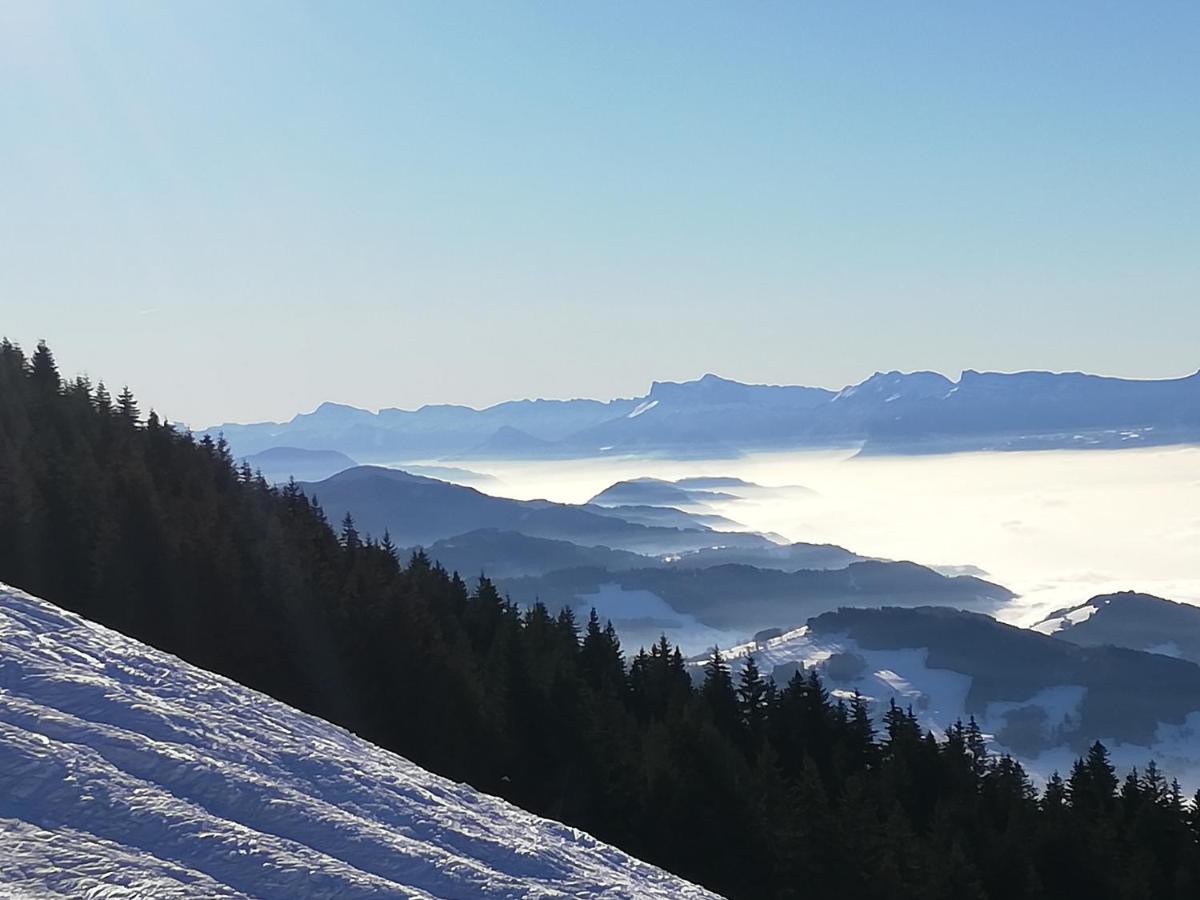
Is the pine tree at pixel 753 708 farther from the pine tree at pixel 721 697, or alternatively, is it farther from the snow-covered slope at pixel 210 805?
the snow-covered slope at pixel 210 805

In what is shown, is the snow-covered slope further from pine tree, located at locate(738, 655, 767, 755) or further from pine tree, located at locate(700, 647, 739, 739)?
pine tree, located at locate(738, 655, 767, 755)

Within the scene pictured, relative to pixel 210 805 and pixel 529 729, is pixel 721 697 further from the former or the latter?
pixel 210 805

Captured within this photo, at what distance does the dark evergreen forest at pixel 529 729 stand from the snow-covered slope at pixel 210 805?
16.9 meters

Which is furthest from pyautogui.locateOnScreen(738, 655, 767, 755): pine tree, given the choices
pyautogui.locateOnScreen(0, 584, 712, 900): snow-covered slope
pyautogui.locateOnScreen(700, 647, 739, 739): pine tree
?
pyautogui.locateOnScreen(0, 584, 712, 900): snow-covered slope

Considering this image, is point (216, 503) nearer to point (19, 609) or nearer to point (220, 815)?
point (19, 609)

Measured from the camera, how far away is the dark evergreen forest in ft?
105

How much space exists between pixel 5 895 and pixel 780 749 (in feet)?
152

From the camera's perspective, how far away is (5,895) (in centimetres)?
831

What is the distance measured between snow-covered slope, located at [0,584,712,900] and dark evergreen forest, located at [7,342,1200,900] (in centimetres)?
1690

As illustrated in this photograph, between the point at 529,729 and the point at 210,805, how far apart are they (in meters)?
28.4

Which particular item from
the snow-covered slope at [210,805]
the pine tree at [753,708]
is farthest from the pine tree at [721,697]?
the snow-covered slope at [210,805]

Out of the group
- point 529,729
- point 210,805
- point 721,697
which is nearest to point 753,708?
point 721,697

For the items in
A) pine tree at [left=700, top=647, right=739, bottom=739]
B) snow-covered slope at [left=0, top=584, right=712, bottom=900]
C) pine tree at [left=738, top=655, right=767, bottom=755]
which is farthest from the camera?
pine tree at [left=700, top=647, right=739, bottom=739]

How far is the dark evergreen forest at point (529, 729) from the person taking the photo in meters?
32.0
